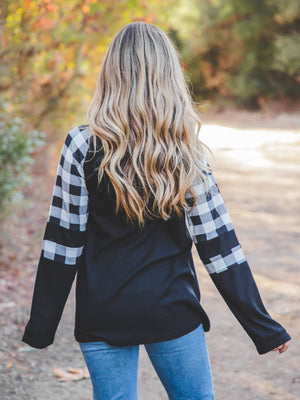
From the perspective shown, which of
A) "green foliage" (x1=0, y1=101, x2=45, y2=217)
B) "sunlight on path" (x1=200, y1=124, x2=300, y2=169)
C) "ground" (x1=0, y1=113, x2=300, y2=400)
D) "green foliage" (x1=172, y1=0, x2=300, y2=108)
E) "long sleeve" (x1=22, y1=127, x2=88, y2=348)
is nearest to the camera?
"long sleeve" (x1=22, y1=127, x2=88, y2=348)

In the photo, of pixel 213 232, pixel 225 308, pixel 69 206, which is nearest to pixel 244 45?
pixel 225 308

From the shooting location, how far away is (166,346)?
176cm

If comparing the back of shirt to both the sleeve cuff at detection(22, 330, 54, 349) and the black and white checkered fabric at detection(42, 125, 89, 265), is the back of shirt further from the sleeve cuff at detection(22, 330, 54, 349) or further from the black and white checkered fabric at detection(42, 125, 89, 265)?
the sleeve cuff at detection(22, 330, 54, 349)

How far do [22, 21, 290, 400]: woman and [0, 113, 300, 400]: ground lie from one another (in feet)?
0.72

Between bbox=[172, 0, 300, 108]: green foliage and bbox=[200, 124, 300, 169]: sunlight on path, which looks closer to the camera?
bbox=[200, 124, 300, 169]: sunlight on path

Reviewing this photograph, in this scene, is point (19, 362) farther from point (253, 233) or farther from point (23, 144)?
point (253, 233)

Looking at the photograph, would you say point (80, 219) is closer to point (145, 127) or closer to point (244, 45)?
point (145, 127)

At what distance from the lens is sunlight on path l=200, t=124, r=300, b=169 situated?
12867 millimetres

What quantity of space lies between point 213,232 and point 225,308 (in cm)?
296

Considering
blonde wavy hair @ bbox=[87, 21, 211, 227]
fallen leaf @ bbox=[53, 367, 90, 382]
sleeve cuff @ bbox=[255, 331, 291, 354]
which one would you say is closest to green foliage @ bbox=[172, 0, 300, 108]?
fallen leaf @ bbox=[53, 367, 90, 382]

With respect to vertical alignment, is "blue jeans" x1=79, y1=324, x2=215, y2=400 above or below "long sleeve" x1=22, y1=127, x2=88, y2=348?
below

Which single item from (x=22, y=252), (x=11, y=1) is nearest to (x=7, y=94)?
(x=11, y=1)

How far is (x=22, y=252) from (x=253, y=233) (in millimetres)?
3108

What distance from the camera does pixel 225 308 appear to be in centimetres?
468
